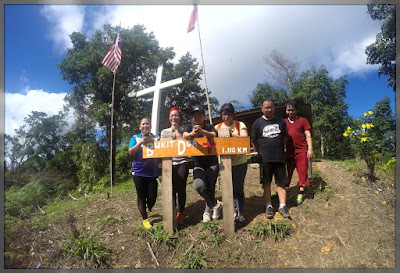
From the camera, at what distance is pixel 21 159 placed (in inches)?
518

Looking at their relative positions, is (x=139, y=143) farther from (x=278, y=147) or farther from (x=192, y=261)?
(x=278, y=147)

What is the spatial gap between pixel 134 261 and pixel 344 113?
19631 mm

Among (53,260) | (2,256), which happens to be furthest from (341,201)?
(2,256)

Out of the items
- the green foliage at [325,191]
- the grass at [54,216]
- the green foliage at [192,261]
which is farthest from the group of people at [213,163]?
the grass at [54,216]

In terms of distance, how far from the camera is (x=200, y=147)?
3100 millimetres

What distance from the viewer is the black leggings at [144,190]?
11.4 ft

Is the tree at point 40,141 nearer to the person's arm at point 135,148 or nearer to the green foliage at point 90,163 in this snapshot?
the green foliage at point 90,163

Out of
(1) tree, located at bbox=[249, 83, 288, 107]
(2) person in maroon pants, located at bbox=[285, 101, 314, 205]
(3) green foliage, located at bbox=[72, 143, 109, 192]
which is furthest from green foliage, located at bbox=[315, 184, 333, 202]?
(1) tree, located at bbox=[249, 83, 288, 107]

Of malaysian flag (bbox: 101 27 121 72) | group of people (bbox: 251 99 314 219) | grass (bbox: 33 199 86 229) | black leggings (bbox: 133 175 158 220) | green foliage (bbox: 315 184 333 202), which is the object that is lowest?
grass (bbox: 33 199 86 229)

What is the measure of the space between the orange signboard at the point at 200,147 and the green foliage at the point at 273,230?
41.3 inches

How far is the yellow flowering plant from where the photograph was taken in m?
4.57

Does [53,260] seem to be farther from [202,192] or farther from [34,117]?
[34,117]

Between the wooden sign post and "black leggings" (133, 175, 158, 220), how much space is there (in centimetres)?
43

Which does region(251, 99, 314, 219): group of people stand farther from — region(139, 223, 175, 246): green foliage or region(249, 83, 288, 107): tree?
region(249, 83, 288, 107): tree
